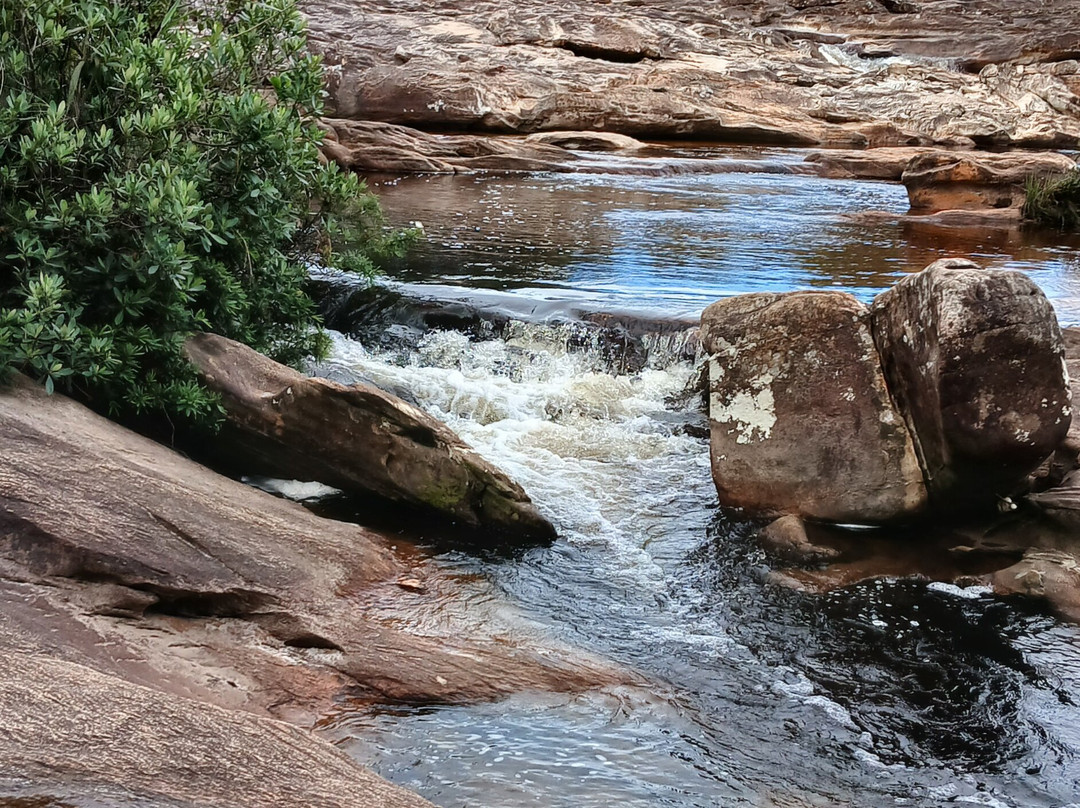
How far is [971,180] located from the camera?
14.5 metres

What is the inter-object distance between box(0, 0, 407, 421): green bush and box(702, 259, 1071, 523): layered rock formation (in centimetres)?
258

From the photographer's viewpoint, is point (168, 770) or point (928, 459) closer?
point (168, 770)

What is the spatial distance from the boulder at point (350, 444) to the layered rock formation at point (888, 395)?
1295 millimetres

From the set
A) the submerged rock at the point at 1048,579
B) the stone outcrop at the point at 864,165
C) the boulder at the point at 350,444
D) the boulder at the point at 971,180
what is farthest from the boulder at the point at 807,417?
the stone outcrop at the point at 864,165

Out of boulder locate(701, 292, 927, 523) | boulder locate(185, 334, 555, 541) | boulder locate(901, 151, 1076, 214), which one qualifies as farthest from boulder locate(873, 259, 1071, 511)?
boulder locate(901, 151, 1076, 214)

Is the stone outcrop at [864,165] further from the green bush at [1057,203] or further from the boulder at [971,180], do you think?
the green bush at [1057,203]

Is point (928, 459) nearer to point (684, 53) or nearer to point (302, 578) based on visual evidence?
point (302, 578)

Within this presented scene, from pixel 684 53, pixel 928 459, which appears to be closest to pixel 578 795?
pixel 928 459

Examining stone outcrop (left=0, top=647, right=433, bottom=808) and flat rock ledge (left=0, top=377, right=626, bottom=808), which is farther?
flat rock ledge (left=0, top=377, right=626, bottom=808)

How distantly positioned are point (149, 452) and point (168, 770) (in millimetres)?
2002

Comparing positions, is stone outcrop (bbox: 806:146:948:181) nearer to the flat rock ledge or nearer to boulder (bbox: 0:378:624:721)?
the flat rock ledge

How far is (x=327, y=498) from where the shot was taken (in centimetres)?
554

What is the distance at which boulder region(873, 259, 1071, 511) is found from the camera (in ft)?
16.7

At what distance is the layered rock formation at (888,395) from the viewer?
5.11 metres
